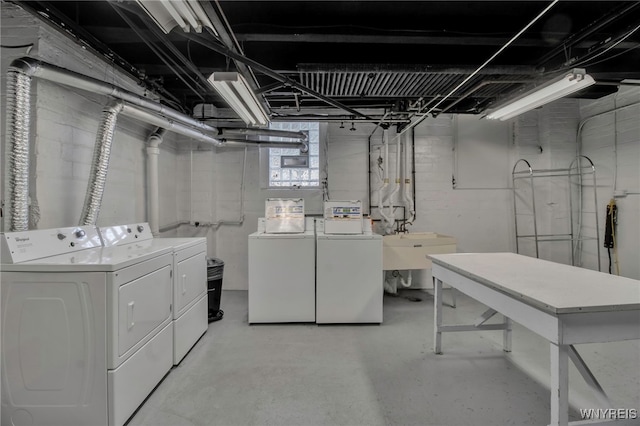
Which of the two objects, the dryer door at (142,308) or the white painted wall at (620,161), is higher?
the white painted wall at (620,161)

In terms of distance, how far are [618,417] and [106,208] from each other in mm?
3897

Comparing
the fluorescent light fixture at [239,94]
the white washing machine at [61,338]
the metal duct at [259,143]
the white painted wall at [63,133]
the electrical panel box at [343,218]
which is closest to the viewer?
the white washing machine at [61,338]

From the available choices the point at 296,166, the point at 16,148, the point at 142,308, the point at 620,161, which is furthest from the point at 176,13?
the point at 620,161

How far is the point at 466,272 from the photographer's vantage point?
1915 millimetres

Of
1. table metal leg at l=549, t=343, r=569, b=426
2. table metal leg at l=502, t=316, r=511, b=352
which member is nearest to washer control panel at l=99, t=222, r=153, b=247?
table metal leg at l=549, t=343, r=569, b=426

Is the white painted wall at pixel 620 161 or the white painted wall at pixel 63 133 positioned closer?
the white painted wall at pixel 63 133

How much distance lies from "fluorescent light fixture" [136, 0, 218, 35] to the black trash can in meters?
2.26

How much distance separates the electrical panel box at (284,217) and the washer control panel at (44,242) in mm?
1552

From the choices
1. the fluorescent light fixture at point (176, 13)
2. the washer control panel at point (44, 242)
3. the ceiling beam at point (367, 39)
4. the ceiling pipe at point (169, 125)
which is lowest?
the washer control panel at point (44, 242)

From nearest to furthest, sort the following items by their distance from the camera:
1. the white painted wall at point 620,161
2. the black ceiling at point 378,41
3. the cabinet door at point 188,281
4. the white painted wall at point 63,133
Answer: the white painted wall at point 63,133 → the black ceiling at point 378,41 → the cabinet door at point 188,281 → the white painted wall at point 620,161

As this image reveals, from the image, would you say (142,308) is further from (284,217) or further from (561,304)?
(561,304)

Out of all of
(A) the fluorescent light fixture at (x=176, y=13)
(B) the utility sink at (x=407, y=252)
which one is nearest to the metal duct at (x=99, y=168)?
(A) the fluorescent light fixture at (x=176, y=13)

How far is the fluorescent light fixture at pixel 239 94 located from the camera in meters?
1.89

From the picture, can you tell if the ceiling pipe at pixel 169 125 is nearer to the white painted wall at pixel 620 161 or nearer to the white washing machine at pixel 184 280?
the white washing machine at pixel 184 280
